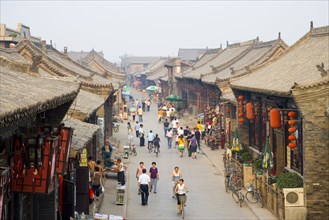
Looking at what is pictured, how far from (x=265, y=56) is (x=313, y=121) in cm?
2165

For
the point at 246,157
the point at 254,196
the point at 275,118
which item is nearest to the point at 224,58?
the point at 246,157

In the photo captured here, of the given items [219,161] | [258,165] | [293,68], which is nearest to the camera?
[258,165]

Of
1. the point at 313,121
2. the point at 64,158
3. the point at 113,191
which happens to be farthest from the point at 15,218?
the point at 113,191

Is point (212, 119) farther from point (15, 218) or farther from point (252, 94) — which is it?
point (15, 218)

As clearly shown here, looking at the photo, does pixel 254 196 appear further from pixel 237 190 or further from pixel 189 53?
pixel 189 53

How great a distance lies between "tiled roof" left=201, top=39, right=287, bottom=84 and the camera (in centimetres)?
3812

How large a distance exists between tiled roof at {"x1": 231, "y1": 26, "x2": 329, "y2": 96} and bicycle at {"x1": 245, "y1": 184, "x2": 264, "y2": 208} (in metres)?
3.26

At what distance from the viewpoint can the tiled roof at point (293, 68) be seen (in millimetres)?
20344

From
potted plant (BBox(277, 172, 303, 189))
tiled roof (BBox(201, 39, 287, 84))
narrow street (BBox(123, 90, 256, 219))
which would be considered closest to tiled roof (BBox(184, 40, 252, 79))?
tiled roof (BBox(201, 39, 287, 84))

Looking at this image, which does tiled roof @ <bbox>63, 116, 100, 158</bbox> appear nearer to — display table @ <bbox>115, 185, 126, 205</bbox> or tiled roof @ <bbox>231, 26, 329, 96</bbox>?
display table @ <bbox>115, 185, 126, 205</bbox>

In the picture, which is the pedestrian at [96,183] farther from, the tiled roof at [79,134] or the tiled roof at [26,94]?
the tiled roof at [26,94]

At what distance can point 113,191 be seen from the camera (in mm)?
23562

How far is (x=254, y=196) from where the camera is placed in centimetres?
2112

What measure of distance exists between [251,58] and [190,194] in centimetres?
2076
